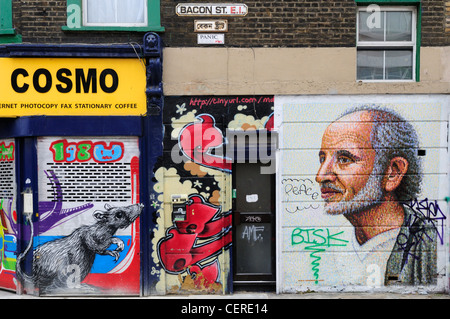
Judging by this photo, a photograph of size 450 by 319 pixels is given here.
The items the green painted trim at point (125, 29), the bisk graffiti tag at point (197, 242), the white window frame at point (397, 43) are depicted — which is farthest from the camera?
the white window frame at point (397, 43)

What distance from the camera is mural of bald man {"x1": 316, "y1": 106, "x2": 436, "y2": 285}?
6.76m

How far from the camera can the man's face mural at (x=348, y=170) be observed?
6.76 meters

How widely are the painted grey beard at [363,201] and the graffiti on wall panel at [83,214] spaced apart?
3055 mm

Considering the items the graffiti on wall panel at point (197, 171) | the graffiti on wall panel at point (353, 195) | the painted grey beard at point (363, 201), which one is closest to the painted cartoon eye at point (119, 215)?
the graffiti on wall panel at point (197, 171)

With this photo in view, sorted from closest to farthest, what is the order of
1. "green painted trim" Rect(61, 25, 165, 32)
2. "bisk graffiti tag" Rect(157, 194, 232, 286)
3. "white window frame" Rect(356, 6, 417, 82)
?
"green painted trim" Rect(61, 25, 165, 32)
"bisk graffiti tag" Rect(157, 194, 232, 286)
"white window frame" Rect(356, 6, 417, 82)

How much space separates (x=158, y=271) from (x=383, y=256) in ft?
11.7

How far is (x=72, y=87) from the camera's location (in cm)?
668

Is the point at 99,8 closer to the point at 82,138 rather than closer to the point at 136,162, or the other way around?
the point at 82,138

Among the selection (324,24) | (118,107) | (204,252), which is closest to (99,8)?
(118,107)

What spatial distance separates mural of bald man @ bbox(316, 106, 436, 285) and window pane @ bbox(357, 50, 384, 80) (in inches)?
23.1

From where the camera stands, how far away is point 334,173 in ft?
22.2

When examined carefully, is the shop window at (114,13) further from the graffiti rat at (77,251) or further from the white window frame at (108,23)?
the graffiti rat at (77,251)

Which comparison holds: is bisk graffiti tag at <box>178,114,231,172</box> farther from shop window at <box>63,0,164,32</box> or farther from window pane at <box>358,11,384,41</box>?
window pane at <box>358,11,384,41</box>

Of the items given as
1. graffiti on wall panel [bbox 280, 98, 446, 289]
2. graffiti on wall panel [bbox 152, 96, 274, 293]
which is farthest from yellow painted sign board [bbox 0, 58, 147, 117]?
graffiti on wall panel [bbox 280, 98, 446, 289]
